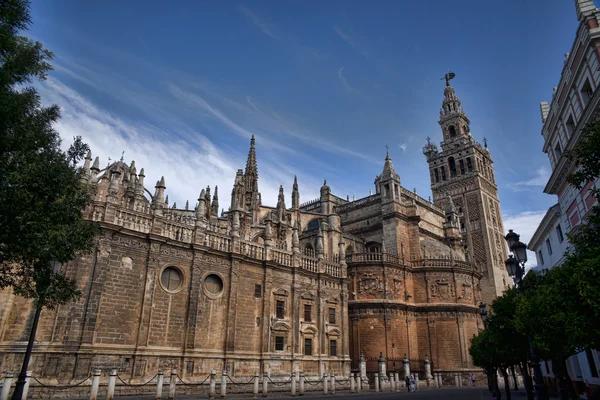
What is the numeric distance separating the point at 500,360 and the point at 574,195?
360 inches

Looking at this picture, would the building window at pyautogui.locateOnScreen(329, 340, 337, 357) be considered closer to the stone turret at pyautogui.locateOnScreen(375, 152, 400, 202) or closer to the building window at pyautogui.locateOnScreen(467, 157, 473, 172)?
the stone turret at pyautogui.locateOnScreen(375, 152, 400, 202)

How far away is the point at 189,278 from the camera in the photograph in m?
22.6

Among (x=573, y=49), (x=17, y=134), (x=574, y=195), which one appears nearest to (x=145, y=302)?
(x=17, y=134)

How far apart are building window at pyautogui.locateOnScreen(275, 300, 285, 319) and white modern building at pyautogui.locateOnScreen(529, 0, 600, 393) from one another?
638 inches

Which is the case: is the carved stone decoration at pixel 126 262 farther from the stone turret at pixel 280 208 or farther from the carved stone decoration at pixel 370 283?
the carved stone decoration at pixel 370 283

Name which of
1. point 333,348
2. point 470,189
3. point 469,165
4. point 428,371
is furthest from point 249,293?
point 469,165

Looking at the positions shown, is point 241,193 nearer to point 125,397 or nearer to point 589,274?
point 125,397

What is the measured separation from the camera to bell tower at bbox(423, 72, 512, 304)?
2297 inches

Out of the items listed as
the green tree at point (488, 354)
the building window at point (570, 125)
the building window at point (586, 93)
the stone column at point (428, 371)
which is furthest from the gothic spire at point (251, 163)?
the building window at point (586, 93)

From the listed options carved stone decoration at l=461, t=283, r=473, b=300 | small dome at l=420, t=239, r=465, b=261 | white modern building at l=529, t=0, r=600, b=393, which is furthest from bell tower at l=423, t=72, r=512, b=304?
white modern building at l=529, t=0, r=600, b=393

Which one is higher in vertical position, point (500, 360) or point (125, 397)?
point (500, 360)

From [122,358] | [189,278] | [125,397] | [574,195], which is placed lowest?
[125,397]

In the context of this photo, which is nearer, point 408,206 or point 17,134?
point 17,134

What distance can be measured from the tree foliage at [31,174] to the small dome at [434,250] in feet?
120
